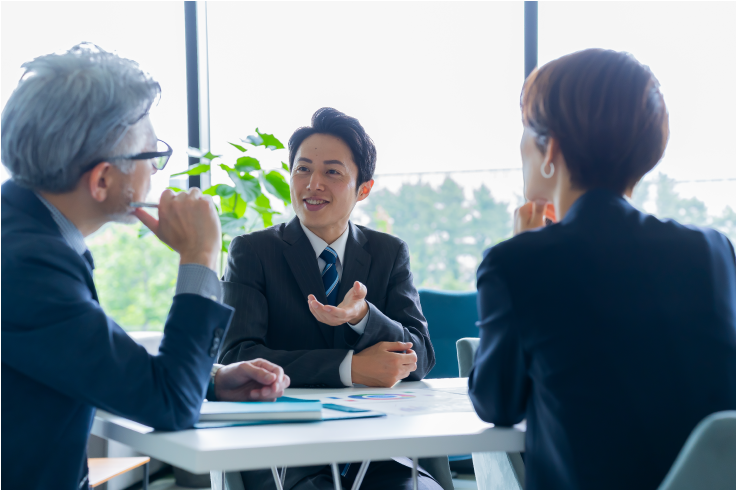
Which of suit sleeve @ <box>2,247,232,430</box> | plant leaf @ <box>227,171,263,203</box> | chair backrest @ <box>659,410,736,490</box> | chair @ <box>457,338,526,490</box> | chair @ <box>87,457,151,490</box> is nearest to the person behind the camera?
chair backrest @ <box>659,410,736,490</box>

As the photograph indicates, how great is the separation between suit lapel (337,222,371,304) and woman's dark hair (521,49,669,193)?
3.20ft

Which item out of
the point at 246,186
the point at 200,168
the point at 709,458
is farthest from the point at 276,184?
the point at 709,458

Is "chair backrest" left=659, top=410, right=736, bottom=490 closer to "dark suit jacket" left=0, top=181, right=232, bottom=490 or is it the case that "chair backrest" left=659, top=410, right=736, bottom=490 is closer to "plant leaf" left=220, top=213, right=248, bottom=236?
"dark suit jacket" left=0, top=181, right=232, bottom=490

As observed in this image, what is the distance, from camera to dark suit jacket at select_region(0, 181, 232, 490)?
0.89m

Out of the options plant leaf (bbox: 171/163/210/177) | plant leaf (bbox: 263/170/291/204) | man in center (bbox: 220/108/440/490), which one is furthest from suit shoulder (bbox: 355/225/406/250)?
plant leaf (bbox: 171/163/210/177)

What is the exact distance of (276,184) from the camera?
9.97 ft

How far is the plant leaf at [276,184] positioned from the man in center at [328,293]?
0.87 m

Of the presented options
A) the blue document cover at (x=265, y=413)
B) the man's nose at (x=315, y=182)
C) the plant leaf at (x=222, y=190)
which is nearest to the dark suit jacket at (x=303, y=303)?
the man's nose at (x=315, y=182)

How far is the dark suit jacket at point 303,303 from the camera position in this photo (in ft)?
5.38

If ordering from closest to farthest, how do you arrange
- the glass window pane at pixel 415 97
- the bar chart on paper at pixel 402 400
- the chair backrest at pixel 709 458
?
the chair backrest at pixel 709 458 → the bar chart on paper at pixel 402 400 → the glass window pane at pixel 415 97

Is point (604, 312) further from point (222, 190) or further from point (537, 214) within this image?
point (222, 190)

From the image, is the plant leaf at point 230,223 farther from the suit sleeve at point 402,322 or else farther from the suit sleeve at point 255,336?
→ the suit sleeve at point 402,322

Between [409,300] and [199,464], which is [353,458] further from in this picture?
[409,300]

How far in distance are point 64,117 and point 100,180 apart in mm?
132
